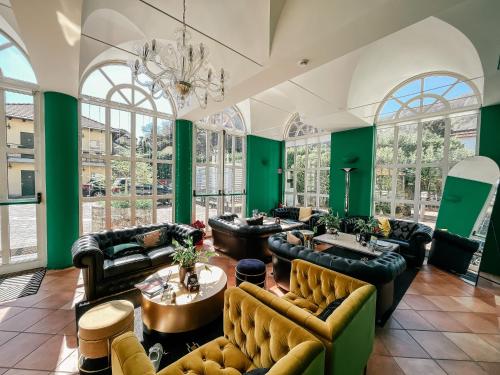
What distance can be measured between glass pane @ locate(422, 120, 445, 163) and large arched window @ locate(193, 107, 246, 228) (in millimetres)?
5320

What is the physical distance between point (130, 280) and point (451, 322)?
4.66 m

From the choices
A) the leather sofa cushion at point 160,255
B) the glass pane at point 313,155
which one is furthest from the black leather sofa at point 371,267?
the glass pane at point 313,155

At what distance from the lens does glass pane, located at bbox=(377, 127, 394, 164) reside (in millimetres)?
5895

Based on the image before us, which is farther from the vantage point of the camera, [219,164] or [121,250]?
[219,164]

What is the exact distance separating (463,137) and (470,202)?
1546 mm

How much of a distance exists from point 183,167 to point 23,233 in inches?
135

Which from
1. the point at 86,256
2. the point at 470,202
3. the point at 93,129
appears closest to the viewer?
the point at 86,256

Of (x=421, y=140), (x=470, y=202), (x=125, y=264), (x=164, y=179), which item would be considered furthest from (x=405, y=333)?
(x=164, y=179)

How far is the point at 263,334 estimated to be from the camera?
148 cm

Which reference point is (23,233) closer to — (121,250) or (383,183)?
(121,250)

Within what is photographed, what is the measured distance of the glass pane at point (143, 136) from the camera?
5.18 metres

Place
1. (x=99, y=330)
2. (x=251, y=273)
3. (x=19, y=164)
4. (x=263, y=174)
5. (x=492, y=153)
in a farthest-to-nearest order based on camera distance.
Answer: (x=263, y=174)
(x=492, y=153)
(x=19, y=164)
(x=251, y=273)
(x=99, y=330)

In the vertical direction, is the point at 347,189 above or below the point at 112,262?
above

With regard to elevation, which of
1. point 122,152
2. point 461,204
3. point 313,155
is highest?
point 313,155
